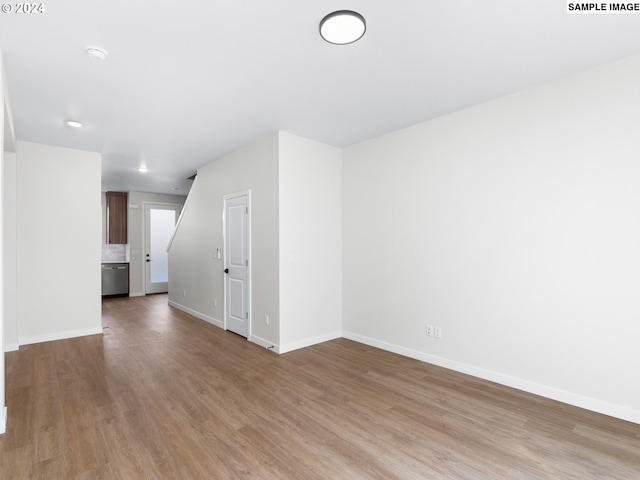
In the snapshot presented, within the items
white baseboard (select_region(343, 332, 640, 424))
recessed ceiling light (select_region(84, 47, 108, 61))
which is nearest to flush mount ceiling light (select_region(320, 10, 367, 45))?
recessed ceiling light (select_region(84, 47, 108, 61))

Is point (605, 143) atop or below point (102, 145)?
below

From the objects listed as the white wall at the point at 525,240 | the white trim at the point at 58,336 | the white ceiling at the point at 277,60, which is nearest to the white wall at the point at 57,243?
the white trim at the point at 58,336

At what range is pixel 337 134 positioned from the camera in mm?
4207

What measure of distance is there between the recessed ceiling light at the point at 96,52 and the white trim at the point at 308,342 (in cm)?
328

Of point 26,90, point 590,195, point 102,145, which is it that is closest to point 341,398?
point 590,195

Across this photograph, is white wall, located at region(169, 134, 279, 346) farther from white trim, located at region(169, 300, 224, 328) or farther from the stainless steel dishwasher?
the stainless steel dishwasher

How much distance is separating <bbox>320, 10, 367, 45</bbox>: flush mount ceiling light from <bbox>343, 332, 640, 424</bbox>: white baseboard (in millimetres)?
3156

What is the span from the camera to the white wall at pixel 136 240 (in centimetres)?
846

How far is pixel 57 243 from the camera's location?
4.66 m

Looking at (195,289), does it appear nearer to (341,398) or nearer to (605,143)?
(341,398)

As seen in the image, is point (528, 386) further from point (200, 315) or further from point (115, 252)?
point (115, 252)

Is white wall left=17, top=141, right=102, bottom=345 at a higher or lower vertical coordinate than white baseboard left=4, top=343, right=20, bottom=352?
higher

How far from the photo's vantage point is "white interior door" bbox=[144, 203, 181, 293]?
8.68 m

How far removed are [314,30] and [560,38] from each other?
5.46 feet
